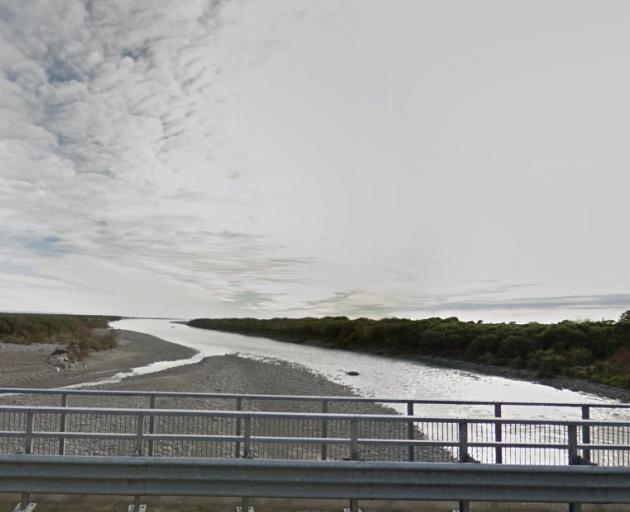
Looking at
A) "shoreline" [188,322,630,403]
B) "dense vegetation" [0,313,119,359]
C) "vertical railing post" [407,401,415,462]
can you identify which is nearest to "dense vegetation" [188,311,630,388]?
"shoreline" [188,322,630,403]

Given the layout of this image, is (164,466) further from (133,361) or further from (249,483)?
(133,361)

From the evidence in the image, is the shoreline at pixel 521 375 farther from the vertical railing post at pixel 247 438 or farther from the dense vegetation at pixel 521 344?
the vertical railing post at pixel 247 438

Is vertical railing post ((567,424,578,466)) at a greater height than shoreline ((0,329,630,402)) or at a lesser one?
greater

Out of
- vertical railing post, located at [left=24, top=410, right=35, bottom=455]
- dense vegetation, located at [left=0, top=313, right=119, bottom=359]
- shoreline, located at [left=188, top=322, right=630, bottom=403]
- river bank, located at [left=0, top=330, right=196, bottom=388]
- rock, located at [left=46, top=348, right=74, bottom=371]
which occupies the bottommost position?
shoreline, located at [left=188, top=322, right=630, bottom=403]

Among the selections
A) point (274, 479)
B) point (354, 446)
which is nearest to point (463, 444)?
point (354, 446)

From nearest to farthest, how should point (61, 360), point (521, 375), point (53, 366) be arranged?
point (53, 366) → point (61, 360) → point (521, 375)

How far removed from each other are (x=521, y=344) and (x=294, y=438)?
45.9 metres

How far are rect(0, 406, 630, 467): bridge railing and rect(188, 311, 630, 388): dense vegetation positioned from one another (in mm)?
24979

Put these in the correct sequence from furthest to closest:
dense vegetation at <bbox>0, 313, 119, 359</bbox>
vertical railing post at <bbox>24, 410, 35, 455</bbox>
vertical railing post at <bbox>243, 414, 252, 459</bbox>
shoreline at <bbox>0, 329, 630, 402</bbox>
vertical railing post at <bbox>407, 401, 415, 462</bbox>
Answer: dense vegetation at <bbox>0, 313, 119, 359</bbox> → shoreline at <bbox>0, 329, 630, 402</bbox> → vertical railing post at <bbox>407, 401, 415, 462</bbox> → vertical railing post at <bbox>24, 410, 35, 455</bbox> → vertical railing post at <bbox>243, 414, 252, 459</bbox>

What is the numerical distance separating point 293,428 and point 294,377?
21269mm

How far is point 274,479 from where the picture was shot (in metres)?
5.09

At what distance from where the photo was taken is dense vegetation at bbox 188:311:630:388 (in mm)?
39156

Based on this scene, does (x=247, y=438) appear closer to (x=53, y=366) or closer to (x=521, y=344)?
(x=53, y=366)

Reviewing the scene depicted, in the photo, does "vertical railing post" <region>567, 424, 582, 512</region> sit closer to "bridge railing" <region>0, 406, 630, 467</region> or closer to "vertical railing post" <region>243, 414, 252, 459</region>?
"bridge railing" <region>0, 406, 630, 467</region>
